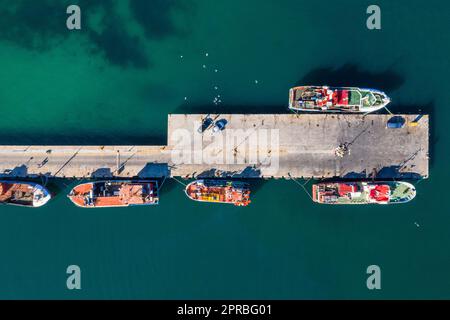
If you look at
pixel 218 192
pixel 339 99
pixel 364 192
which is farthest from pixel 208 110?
pixel 364 192

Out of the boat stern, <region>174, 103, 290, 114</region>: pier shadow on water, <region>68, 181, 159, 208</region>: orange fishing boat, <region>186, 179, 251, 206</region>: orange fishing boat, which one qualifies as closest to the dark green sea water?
<region>174, 103, 290, 114</region>: pier shadow on water

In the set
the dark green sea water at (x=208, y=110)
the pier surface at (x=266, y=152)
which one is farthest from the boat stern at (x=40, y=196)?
the pier surface at (x=266, y=152)

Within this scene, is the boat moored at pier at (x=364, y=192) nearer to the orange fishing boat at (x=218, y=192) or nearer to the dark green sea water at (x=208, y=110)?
the dark green sea water at (x=208, y=110)

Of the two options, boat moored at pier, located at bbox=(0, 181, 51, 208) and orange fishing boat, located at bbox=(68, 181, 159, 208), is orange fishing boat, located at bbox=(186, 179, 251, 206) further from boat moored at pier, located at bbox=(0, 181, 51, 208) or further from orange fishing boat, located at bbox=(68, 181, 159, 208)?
boat moored at pier, located at bbox=(0, 181, 51, 208)

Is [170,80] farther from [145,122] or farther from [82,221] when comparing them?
[82,221]
